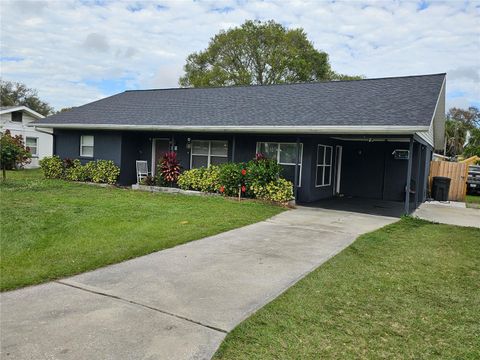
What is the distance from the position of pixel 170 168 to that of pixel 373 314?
10.6m

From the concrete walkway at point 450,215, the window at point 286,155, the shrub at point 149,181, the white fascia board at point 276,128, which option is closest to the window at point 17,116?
the white fascia board at point 276,128

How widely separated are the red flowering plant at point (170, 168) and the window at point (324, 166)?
4.77 m

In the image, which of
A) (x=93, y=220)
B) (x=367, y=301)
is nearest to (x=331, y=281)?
(x=367, y=301)

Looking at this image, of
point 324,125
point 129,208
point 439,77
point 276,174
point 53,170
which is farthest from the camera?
point 53,170

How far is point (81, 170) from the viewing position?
50.7 feet

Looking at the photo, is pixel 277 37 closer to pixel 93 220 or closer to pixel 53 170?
pixel 53 170

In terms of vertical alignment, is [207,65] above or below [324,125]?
above

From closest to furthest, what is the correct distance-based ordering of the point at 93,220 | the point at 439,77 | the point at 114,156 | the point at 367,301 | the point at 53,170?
1. the point at 367,301
2. the point at 93,220
3. the point at 439,77
4. the point at 114,156
5. the point at 53,170

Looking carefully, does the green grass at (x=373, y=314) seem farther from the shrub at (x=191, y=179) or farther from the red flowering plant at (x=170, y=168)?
the red flowering plant at (x=170, y=168)

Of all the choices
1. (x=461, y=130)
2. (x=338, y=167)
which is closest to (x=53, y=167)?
(x=338, y=167)

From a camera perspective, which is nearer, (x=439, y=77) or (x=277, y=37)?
(x=439, y=77)

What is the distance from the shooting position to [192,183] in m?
13.1

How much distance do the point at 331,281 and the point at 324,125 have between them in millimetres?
6322

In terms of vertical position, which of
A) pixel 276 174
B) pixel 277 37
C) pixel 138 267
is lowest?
pixel 138 267
